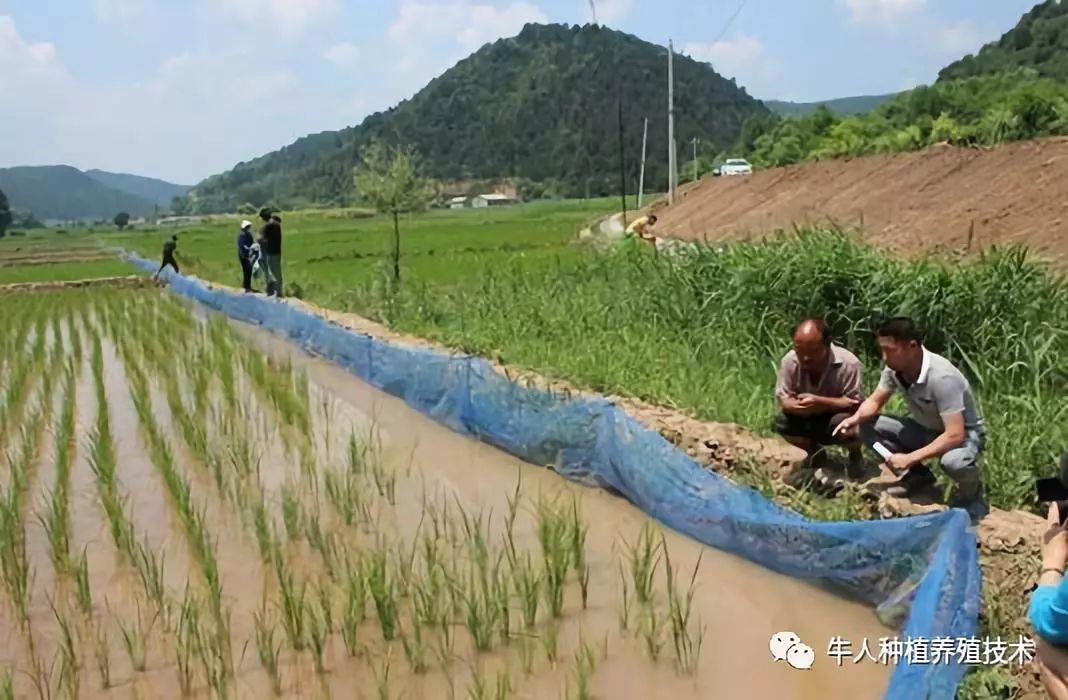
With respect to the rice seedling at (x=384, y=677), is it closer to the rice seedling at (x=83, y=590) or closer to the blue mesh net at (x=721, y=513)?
the rice seedling at (x=83, y=590)

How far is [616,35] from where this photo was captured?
97625 mm

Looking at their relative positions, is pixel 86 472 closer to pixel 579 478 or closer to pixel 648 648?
pixel 579 478

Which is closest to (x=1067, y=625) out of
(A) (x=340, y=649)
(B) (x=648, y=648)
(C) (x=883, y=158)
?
(B) (x=648, y=648)

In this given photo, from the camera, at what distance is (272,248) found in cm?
1250

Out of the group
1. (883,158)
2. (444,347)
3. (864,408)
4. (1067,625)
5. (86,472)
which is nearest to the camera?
(1067,625)

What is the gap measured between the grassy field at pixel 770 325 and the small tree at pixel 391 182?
136 inches

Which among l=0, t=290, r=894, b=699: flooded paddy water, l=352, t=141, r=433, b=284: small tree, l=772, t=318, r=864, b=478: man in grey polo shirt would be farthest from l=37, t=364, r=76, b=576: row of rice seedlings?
l=352, t=141, r=433, b=284: small tree

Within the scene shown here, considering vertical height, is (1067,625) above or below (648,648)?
above

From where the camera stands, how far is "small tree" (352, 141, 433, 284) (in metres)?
13.1

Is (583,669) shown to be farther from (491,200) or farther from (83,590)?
(491,200)

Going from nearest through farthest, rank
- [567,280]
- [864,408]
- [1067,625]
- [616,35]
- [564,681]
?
[1067,625] < [564,681] < [864,408] < [567,280] < [616,35]

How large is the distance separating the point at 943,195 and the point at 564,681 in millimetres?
12798

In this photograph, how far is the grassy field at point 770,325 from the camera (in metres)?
4.24

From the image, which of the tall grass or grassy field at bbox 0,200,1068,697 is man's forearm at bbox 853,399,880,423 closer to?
grassy field at bbox 0,200,1068,697
